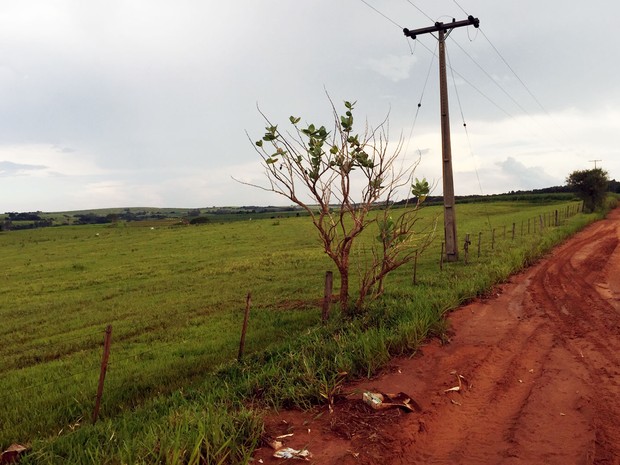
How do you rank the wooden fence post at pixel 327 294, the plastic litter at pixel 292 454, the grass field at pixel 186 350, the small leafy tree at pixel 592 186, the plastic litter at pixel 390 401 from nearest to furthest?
the plastic litter at pixel 292 454, the grass field at pixel 186 350, the plastic litter at pixel 390 401, the wooden fence post at pixel 327 294, the small leafy tree at pixel 592 186

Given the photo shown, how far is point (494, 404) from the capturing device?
17.2 ft

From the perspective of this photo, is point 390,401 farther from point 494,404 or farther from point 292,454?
point 292,454

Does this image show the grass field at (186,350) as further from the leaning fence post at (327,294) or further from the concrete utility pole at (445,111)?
the concrete utility pole at (445,111)

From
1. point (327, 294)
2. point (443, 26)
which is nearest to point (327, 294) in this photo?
point (327, 294)

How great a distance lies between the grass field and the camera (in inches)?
186

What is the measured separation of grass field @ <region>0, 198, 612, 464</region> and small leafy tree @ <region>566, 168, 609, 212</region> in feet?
108

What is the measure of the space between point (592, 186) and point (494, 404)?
53491mm

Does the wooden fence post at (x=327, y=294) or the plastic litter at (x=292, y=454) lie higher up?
the wooden fence post at (x=327, y=294)

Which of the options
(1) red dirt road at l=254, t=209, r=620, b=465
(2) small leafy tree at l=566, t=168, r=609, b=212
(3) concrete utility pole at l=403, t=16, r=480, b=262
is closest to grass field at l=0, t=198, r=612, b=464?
(1) red dirt road at l=254, t=209, r=620, b=465

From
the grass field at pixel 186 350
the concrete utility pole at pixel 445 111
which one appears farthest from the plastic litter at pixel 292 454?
the concrete utility pole at pixel 445 111

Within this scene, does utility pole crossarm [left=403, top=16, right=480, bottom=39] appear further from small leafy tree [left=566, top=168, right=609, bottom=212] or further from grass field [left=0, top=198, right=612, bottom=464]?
small leafy tree [left=566, top=168, right=609, bottom=212]

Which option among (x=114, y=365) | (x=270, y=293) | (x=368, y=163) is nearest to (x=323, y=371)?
(x=368, y=163)

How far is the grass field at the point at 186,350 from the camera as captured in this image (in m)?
4.72

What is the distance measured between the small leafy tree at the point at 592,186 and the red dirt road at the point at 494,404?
157ft
